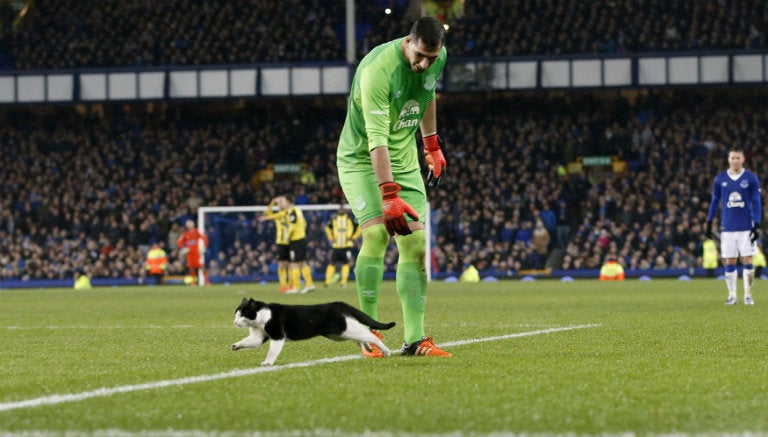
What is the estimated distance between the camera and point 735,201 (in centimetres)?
1533

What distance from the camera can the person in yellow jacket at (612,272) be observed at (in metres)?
31.1

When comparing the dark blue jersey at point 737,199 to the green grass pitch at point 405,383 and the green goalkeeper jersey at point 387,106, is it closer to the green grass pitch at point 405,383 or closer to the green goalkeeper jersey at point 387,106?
the green grass pitch at point 405,383

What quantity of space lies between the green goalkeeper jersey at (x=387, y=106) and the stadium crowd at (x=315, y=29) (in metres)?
34.2

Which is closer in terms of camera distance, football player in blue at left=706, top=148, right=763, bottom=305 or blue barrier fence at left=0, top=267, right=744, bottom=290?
football player in blue at left=706, top=148, right=763, bottom=305

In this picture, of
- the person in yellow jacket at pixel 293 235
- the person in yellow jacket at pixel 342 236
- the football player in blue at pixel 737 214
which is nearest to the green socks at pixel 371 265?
the football player in blue at pixel 737 214

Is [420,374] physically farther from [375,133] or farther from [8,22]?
[8,22]

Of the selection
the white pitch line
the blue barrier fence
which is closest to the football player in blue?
the white pitch line

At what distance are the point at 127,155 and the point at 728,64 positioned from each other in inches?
805

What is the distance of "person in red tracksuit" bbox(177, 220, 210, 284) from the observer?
29.0m

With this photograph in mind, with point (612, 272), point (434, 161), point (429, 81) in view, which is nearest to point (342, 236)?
point (612, 272)

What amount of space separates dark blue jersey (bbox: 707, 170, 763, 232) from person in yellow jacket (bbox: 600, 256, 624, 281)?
15627 mm

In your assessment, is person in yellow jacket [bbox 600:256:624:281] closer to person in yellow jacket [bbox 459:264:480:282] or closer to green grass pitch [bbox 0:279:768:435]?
person in yellow jacket [bbox 459:264:480:282]

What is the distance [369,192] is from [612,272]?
24.6 m

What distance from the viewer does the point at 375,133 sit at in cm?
684
